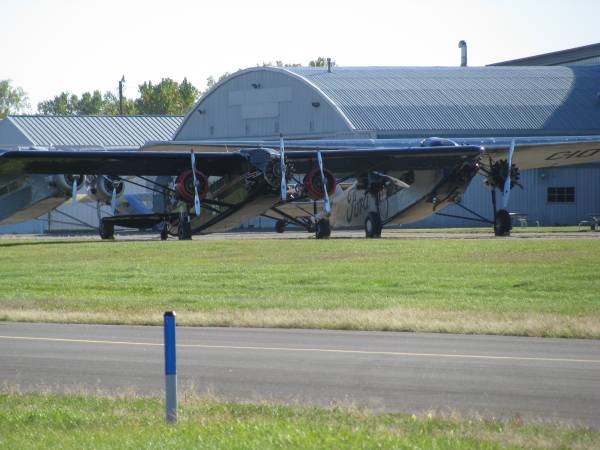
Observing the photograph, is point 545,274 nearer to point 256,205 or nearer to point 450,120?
point 256,205

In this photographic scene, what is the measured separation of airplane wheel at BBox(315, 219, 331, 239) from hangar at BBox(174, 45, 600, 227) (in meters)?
23.4

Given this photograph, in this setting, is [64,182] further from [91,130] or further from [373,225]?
[91,130]

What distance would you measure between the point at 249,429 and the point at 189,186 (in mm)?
33775

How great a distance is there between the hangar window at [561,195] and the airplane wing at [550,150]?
20836mm

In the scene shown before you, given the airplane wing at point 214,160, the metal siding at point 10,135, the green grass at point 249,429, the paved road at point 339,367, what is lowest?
the paved road at point 339,367

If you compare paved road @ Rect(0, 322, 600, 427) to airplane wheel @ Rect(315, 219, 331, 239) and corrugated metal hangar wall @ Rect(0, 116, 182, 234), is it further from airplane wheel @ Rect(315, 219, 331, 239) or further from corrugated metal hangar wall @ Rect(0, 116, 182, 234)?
A: corrugated metal hangar wall @ Rect(0, 116, 182, 234)

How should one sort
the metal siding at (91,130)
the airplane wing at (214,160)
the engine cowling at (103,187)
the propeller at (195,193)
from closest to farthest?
the propeller at (195,193)
the airplane wing at (214,160)
the engine cowling at (103,187)
the metal siding at (91,130)

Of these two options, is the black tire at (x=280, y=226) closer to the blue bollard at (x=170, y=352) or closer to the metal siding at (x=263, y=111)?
the metal siding at (x=263, y=111)

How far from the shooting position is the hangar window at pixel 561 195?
69250 millimetres

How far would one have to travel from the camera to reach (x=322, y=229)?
1729 inches

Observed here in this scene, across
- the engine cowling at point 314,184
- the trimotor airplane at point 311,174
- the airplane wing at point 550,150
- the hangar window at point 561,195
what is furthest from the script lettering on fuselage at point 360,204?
the hangar window at point 561,195

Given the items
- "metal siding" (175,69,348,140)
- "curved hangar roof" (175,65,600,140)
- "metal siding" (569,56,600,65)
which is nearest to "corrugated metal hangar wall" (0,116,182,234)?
"metal siding" (175,69,348,140)

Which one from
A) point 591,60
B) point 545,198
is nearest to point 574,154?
point 545,198

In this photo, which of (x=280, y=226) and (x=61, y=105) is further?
(x=61, y=105)
